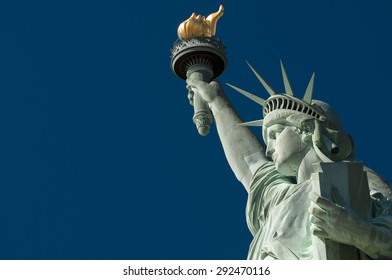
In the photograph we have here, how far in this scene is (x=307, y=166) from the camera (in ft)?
49.6

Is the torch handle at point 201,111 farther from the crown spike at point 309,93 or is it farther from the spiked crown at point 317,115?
the crown spike at point 309,93

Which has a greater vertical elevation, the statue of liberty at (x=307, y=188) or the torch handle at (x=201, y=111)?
the torch handle at (x=201, y=111)

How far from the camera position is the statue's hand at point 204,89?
19.6 m

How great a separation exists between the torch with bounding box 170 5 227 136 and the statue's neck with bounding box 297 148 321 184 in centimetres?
470

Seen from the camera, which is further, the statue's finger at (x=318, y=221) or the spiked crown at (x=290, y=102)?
the spiked crown at (x=290, y=102)

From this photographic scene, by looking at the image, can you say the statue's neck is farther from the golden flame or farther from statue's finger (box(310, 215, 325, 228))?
the golden flame

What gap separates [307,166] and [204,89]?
4940 mm

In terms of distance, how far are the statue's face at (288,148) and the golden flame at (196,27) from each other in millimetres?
5198

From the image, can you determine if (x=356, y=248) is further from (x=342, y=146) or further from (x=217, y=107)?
(x=217, y=107)

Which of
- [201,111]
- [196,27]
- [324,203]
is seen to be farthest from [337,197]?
[196,27]

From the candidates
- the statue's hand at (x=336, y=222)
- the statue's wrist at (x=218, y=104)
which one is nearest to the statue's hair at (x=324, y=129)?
the statue's hand at (x=336, y=222)
